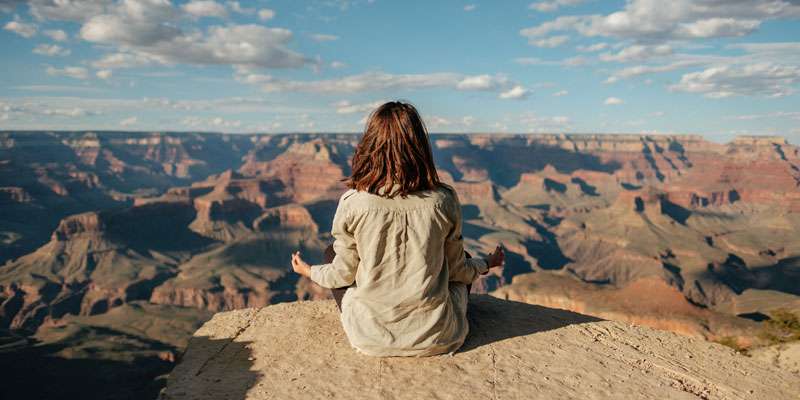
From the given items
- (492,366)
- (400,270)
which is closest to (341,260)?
(400,270)

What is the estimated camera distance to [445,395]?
4.75 meters

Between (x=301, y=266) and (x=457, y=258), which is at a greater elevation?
(x=457, y=258)

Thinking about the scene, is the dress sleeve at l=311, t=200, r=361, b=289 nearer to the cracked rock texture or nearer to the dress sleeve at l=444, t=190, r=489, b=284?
the dress sleeve at l=444, t=190, r=489, b=284

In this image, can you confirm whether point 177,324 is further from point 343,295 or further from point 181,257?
point 343,295

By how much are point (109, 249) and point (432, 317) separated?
449 ft

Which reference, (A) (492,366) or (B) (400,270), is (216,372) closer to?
(B) (400,270)

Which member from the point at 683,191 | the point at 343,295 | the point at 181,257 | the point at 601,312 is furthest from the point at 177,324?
the point at 683,191

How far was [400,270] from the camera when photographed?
15.6ft

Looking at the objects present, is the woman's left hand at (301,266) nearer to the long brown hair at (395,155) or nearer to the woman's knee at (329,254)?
the woman's knee at (329,254)

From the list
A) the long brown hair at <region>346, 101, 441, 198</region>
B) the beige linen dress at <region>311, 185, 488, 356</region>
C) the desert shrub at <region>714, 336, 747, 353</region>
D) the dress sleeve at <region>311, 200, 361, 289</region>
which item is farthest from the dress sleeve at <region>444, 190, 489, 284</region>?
the desert shrub at <region>714, 336, 747, 353</region>

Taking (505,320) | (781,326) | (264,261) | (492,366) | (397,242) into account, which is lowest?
(264,261)

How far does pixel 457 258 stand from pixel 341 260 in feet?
4.16

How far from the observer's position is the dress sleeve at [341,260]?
461 cm

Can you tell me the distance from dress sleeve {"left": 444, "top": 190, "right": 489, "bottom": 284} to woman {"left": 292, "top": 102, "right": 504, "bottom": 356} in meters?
0.01
